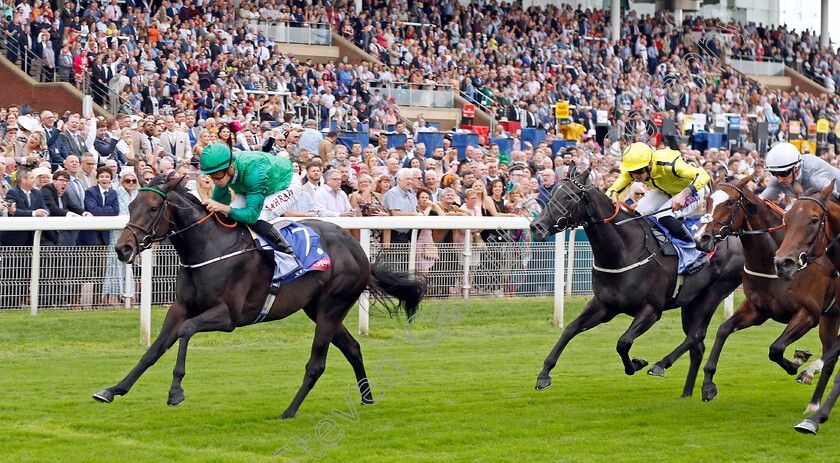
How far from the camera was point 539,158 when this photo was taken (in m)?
15.9

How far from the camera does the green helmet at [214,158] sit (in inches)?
249

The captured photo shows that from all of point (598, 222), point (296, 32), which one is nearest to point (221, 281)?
point (598, 222)

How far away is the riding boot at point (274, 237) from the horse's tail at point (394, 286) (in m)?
0.88

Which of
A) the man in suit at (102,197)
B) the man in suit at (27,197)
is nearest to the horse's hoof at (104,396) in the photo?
the man in suit at (27,197)

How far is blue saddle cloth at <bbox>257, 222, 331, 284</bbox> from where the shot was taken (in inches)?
260

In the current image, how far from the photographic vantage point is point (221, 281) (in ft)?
20.8

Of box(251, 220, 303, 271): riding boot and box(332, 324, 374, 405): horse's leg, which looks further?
box(332, 324, 374, 405): horse's leg

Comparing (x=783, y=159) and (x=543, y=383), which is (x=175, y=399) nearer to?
(x=543, y=383)

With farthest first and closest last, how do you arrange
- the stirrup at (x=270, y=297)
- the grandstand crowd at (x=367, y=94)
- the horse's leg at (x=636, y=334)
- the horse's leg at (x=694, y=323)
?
the grandstand crowd at (x=367, y=94) < the horse's leg at (x=694, y=323) < the horse's leg at (x=636, y=334) < the stirrup at (x=270, y=297)

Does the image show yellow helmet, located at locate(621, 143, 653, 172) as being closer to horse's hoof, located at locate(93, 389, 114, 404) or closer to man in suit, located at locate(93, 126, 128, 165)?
horse's hoof, located at locate(93, 389, 114, 404)

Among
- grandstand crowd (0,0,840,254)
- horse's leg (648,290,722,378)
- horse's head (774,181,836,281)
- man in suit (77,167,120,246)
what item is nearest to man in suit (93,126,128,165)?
grandstand crowd (0,0,840,254)

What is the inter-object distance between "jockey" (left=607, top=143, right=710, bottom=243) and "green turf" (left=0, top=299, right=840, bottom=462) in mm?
1207

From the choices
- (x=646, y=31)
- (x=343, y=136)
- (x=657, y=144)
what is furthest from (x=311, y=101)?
(x=646, y=31)

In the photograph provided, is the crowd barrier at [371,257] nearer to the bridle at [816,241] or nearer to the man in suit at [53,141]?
the bridle at [816,241]
